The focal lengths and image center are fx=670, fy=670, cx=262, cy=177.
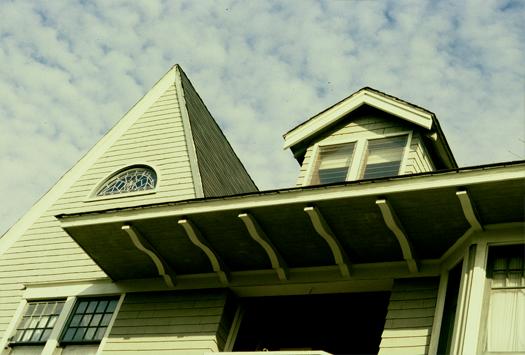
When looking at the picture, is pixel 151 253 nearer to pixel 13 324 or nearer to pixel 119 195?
pixel 119 195

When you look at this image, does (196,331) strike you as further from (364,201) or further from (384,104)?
(384,104)

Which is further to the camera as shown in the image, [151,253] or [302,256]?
[151,253]

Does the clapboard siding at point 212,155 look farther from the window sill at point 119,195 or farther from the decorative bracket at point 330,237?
the decorative bracket at point 330,237

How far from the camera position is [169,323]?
36.6 feet

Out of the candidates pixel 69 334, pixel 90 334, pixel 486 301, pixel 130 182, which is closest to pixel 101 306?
pixel 90 334

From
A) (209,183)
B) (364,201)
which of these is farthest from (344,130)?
(209,183)

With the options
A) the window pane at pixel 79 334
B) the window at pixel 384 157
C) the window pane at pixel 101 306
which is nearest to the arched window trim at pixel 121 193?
the window pane at pixel 101 306

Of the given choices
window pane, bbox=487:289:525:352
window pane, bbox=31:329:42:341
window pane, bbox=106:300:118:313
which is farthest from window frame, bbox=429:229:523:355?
window pane, bbox=31:329:42:341

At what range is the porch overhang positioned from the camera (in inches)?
346

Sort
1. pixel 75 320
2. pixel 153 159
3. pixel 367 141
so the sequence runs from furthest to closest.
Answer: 1. pixel 153 159
2. pixel 75 320
3. pixel 367 141

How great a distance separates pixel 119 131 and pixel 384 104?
7248mm

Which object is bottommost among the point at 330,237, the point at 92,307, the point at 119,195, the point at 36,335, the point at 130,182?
the point at 36,335

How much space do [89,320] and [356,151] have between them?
18.6 ft

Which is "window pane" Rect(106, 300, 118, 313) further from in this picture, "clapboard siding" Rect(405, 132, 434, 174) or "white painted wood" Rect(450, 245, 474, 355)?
"white painted wood" Rect(450, 245, 474, 355)
